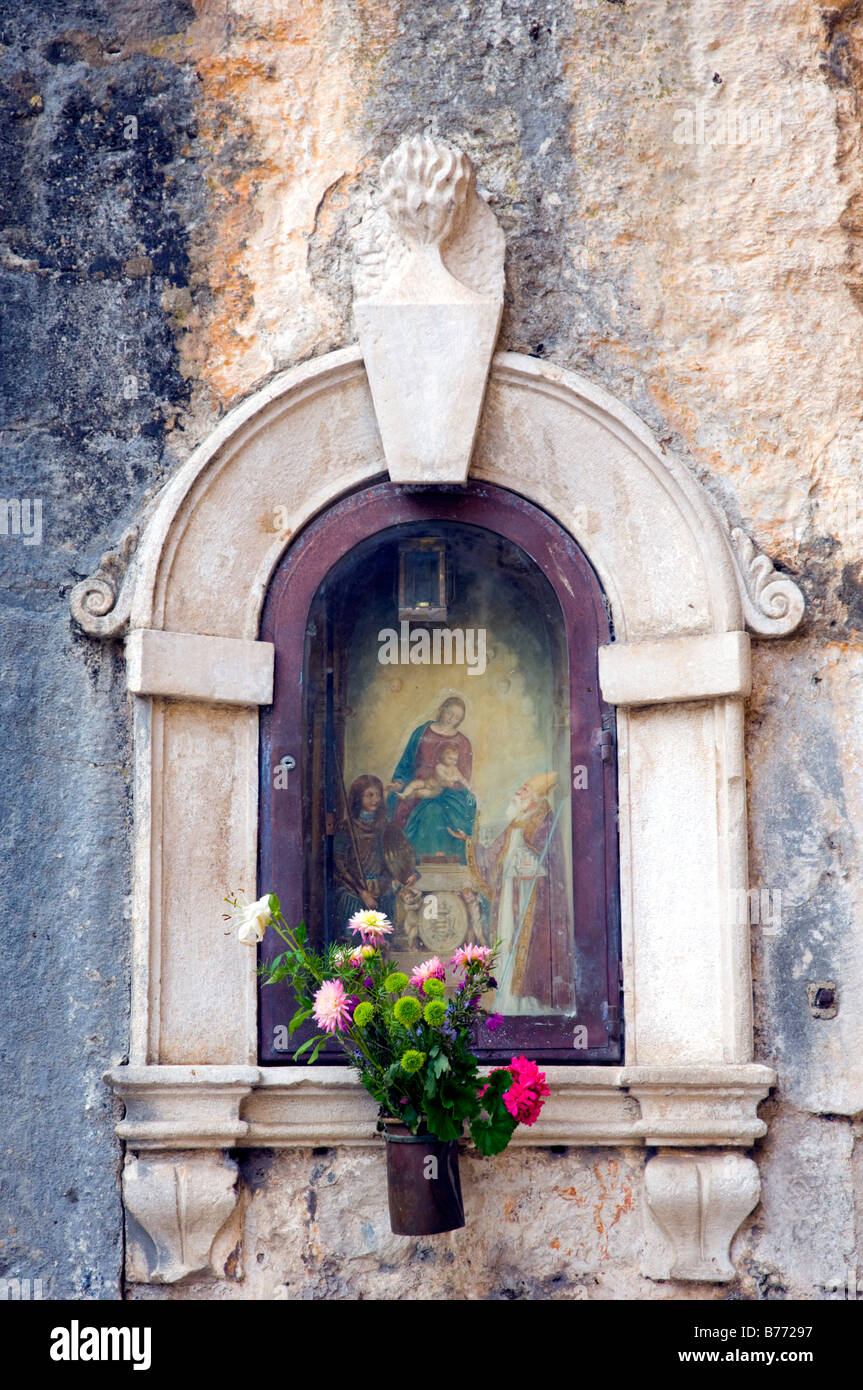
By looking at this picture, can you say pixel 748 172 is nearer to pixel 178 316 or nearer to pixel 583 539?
pixel 583 539

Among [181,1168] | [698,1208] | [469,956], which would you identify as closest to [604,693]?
[469,956]

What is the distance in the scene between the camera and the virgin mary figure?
4.32m

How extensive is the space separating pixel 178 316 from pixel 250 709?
43.0 inches

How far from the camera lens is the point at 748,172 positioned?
416 cm

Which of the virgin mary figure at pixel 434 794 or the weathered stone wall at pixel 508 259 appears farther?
the virgin mary figure at pixel 434 794

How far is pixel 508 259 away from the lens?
417cm

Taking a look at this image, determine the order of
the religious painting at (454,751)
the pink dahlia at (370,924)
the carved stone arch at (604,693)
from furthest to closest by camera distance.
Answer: the religious painting at (454,751)
the carved stone arch at (604,693)
the pink dahlia at (370,924)

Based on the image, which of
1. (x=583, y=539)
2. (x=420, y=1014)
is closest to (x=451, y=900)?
(x=420, y=1014)

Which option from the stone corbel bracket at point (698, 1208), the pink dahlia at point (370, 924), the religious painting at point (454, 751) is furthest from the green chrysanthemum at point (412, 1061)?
the stone corbel bracket at point (698, 1208)

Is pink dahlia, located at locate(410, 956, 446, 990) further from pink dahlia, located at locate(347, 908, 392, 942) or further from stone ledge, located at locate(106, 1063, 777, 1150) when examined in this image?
stone ledge, located at locate(106, 1063, 777, 1150)

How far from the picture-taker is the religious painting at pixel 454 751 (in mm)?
4137

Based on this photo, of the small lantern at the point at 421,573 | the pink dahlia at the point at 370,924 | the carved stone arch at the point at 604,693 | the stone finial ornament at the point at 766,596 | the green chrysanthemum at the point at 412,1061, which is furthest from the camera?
the small lantern at the point at 421,573

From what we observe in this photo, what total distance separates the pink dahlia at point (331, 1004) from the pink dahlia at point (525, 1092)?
422 millimetres

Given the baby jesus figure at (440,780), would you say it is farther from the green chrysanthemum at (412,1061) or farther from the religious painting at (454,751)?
the green chrysanthemum at (412,1061)
